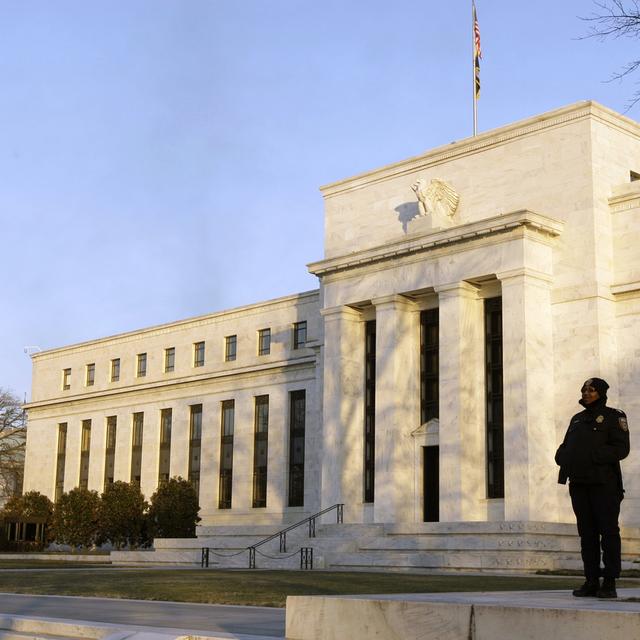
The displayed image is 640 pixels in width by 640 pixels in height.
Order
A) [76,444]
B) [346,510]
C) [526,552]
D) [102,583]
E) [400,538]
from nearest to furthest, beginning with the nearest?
1. [102,583]
2. [526,552]
3. [400,538]
4. [346,510]
5. [76,444]

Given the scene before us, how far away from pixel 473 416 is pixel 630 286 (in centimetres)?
772

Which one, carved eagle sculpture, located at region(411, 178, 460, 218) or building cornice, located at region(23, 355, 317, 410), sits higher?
carved eagle sculpture, located at region(411, 178, 460, 218)

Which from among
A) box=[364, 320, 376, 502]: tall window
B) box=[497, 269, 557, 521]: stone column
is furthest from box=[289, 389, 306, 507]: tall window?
box=[497, 269, 557, 521]: stone column

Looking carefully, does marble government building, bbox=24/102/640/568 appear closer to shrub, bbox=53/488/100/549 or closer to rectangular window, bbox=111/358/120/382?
shrub, bbox=53/488/100/549

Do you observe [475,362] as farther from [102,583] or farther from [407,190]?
[102,583]

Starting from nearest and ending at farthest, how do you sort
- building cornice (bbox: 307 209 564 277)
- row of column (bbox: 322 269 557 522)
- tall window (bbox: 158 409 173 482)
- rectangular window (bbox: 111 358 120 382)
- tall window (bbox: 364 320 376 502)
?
row of column (bbox: 322 269 557 522) → building cornice (bbox: 307 209 564 277) → tall window (bbox: 364 320 376 502) → tall window (bbox: 158 409 173 482) → rectangular window (bbox: 111 358 120 382)

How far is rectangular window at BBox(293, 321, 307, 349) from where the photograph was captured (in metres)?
56.8

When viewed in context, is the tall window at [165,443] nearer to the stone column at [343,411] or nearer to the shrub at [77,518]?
the shrub at [77,518]

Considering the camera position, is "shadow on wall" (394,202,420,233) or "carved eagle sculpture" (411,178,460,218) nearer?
"carved eagle sculpture" (411,178,460,218)

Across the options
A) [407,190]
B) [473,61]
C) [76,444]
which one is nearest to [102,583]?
[407,190]

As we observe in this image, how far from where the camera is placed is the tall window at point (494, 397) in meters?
39.6

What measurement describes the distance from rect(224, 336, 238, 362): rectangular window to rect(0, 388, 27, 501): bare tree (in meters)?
28.3

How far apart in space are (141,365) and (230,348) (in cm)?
924

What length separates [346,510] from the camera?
142 feet
